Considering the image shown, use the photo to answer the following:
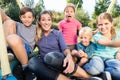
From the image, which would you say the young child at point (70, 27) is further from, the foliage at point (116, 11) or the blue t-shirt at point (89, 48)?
the foliage at point (116, 11)

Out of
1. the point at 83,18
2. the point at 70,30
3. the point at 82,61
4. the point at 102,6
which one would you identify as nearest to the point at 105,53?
the point at 82,61

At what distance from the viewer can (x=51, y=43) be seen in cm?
288

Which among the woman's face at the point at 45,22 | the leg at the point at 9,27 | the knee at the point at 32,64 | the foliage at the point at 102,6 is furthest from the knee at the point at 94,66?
the foliage at the point at 102,6

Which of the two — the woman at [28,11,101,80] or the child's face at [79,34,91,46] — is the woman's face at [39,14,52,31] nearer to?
the woman at [28,11,101,80]

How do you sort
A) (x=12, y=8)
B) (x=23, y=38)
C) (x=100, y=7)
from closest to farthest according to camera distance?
(x=23, y=38) → (x=12, y=8) → (x=100, y=7)

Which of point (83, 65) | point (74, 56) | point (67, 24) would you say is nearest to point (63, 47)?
point (74, 56)

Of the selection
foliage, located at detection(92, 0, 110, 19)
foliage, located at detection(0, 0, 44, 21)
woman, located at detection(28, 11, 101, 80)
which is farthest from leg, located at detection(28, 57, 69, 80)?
foliage, located at detection(92, 0, 110, 19)

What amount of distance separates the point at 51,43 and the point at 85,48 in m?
0.36

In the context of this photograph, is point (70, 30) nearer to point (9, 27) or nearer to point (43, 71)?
point (9, 27)

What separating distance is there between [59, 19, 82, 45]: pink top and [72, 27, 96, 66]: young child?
756 millimetres

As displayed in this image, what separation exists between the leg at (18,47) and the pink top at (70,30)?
4.23 feet

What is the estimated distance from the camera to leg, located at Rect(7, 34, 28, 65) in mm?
2494

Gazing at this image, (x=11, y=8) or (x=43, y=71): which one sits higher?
(x=43, y=71)

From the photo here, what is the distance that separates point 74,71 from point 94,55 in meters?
0.41
